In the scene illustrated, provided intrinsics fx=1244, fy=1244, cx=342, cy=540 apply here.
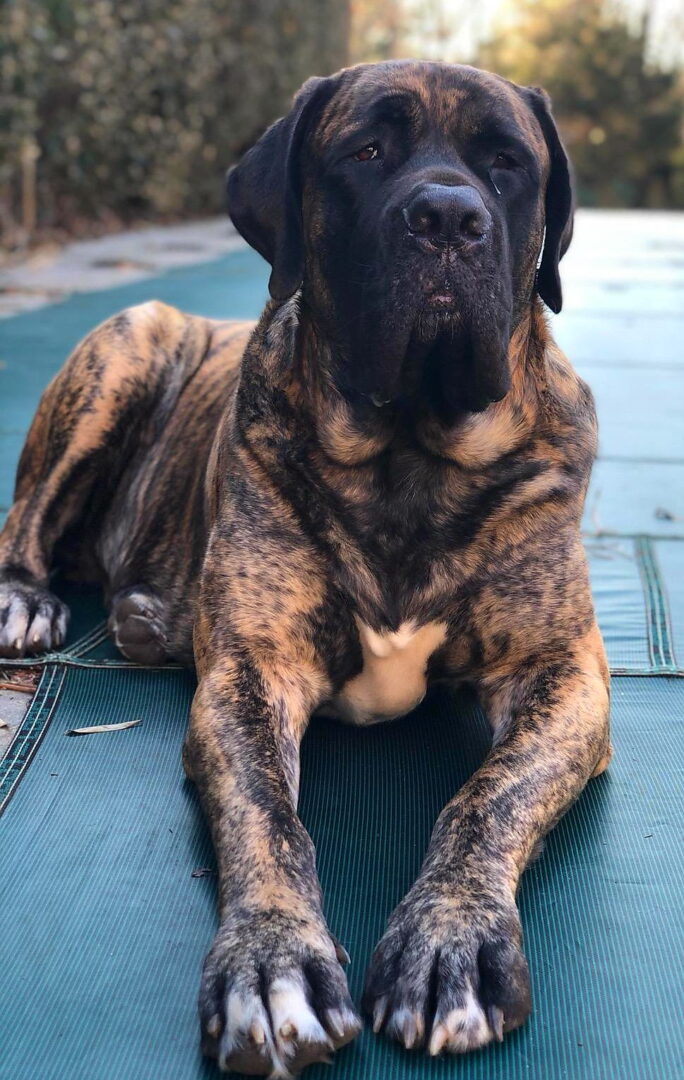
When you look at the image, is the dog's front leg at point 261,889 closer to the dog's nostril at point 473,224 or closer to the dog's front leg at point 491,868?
the dog's front leg at point 491,868

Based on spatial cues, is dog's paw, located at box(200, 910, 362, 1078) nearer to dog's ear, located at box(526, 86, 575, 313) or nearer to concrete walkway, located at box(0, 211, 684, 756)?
concrete walkway, located at box(0, 211, 684, 756)

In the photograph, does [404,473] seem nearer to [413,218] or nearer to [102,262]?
[413,218]

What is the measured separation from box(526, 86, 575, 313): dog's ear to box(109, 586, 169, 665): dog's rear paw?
47.9 inches

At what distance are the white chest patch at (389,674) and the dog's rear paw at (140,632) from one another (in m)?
0.59

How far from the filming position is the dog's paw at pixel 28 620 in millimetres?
3098

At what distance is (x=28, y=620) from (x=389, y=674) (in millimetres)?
1085

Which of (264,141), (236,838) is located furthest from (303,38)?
(236,838)

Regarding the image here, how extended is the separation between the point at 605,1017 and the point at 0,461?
3.36 m

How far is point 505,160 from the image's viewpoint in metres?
2.50

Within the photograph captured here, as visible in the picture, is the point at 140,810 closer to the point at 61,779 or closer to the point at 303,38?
the point at 61,779

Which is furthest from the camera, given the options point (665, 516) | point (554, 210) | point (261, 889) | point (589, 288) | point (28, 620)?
point (589, 288)

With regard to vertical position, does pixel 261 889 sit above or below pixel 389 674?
above

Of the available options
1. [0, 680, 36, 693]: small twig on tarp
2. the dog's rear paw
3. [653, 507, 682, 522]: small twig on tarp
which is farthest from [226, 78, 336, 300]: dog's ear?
[653, 507, 682, 522]: small twig on tarp

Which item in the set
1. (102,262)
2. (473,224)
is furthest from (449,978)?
(102,262)
